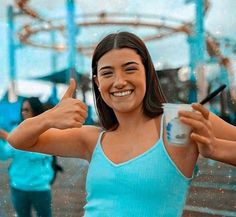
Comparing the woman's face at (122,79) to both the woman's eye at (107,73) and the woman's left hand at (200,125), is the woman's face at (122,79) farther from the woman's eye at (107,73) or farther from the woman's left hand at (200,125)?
the woman's left hand at (200,125)

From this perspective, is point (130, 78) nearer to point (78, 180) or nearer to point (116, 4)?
point (116, 4)

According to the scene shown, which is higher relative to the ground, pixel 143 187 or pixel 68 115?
pixel 68 115

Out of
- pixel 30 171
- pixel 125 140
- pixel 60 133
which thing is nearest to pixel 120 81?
pixel 125 140

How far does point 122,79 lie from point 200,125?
223mm

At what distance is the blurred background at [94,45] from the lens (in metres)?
2.06

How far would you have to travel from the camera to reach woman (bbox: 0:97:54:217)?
2.17m

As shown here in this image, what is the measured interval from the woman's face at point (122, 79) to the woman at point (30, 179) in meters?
1.30

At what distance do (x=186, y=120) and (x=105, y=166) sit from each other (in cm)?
24

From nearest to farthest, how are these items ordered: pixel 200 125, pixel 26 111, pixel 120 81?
pixel 200 125 < pixel 120 81 < pixel 26 111

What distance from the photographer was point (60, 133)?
3.59 feet

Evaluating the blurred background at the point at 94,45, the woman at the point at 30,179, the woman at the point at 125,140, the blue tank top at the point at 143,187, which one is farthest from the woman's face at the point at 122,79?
the woman at the point at 30,179

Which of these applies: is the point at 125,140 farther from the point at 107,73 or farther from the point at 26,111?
the point at 26,111

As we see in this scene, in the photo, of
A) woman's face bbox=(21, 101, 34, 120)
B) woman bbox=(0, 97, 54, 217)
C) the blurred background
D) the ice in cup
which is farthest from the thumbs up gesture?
woman's face bbox=(21, 101, 34, 120)

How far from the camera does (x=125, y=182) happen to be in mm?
881
